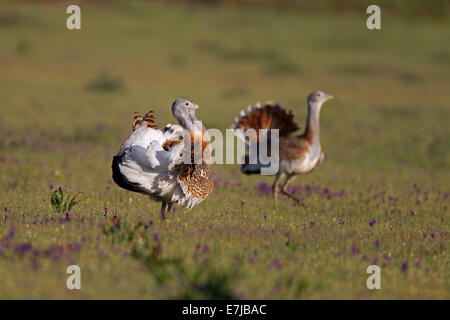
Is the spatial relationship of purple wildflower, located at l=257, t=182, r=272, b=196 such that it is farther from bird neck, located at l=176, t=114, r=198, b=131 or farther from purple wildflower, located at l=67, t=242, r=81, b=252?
purple wildflower, located at l=67, t=242, r=81, b=252

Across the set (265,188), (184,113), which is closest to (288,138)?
(265,188)

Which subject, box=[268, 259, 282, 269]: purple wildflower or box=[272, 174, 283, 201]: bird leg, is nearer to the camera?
box=[268, 259, 282, 269]: purple wildflower

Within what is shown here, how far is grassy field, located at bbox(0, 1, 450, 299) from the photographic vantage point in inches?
197

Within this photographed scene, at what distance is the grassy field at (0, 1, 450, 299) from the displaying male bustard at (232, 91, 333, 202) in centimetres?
47

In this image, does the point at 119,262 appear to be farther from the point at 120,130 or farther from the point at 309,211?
the point at 120,130

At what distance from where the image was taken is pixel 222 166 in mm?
11836

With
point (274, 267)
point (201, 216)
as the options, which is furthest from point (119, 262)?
point (201, 216)

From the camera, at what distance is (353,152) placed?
1365 centimetres

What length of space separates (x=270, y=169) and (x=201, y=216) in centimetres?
220

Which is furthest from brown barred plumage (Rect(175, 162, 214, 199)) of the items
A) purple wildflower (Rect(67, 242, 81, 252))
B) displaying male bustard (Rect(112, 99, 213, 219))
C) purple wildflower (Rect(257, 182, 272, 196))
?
purple wildflower (Rect(257, 182, 272, 196))

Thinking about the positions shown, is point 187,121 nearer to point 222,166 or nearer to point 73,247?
point 73,247

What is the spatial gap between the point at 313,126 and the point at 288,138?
0.42m

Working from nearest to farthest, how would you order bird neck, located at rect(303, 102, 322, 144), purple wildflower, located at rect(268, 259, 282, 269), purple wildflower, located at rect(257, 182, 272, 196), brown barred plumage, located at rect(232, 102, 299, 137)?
purple wildflower, located at rect(268, 259, 282, 269), bird neck, located at rect(303, 102, 322, 144), brown barred plumage, located at rect(232, 102, 299, 137), purple wildflower, located at rect(257, 182, 272, 196)

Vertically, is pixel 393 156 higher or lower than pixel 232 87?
lower
